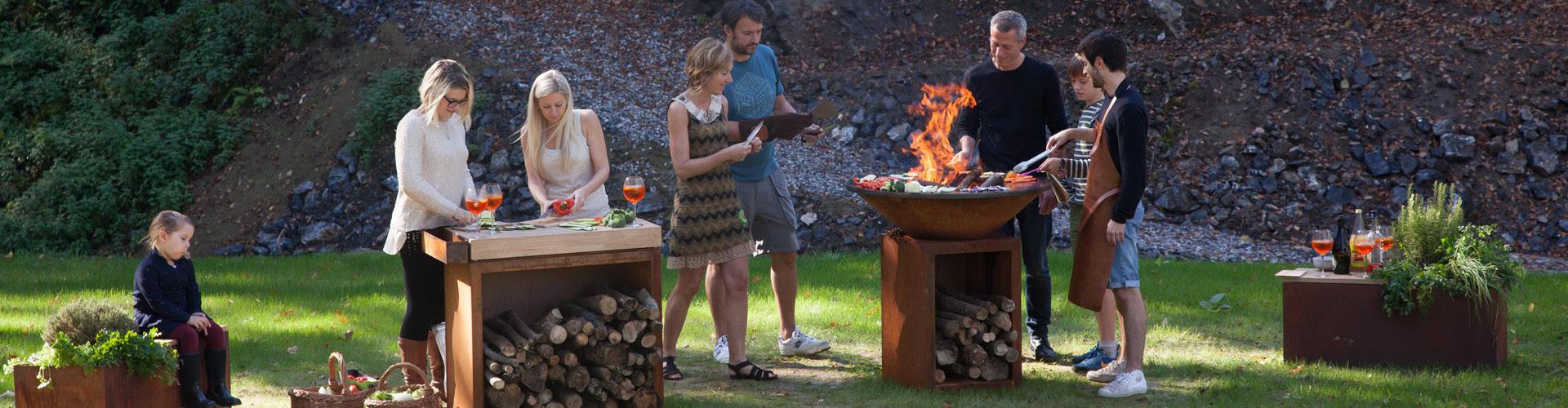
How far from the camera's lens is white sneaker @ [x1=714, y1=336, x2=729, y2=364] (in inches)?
275

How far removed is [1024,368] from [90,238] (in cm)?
925

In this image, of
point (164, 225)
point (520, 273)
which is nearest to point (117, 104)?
point (164, 225)

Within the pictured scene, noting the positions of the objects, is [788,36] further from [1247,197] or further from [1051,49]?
[1247,197]

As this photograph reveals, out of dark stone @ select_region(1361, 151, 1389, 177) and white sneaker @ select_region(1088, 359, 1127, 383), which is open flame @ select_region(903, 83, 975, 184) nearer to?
white sneaker @ select_region(1088, 359, 1127, 383)

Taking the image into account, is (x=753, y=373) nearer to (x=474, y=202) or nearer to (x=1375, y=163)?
(x=474, y=202)

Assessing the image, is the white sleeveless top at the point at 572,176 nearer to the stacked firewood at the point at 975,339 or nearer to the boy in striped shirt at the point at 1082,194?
the stacked firewood at the point at 975,339

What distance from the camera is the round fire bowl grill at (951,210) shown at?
19.3 feet

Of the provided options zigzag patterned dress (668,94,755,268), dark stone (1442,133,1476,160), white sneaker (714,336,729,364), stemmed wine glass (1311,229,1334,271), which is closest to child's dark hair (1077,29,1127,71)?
stemmed wine glass (1311,229,1334,271)

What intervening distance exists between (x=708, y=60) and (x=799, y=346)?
1.86m

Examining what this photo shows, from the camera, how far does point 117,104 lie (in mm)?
13438

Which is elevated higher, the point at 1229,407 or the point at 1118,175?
the point at 1118,175

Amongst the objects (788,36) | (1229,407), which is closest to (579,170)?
(1229,407)

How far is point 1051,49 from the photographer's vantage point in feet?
49.6

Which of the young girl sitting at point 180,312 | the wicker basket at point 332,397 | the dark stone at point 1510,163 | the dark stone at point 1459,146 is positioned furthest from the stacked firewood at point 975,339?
the dark stone at point 1510,163
